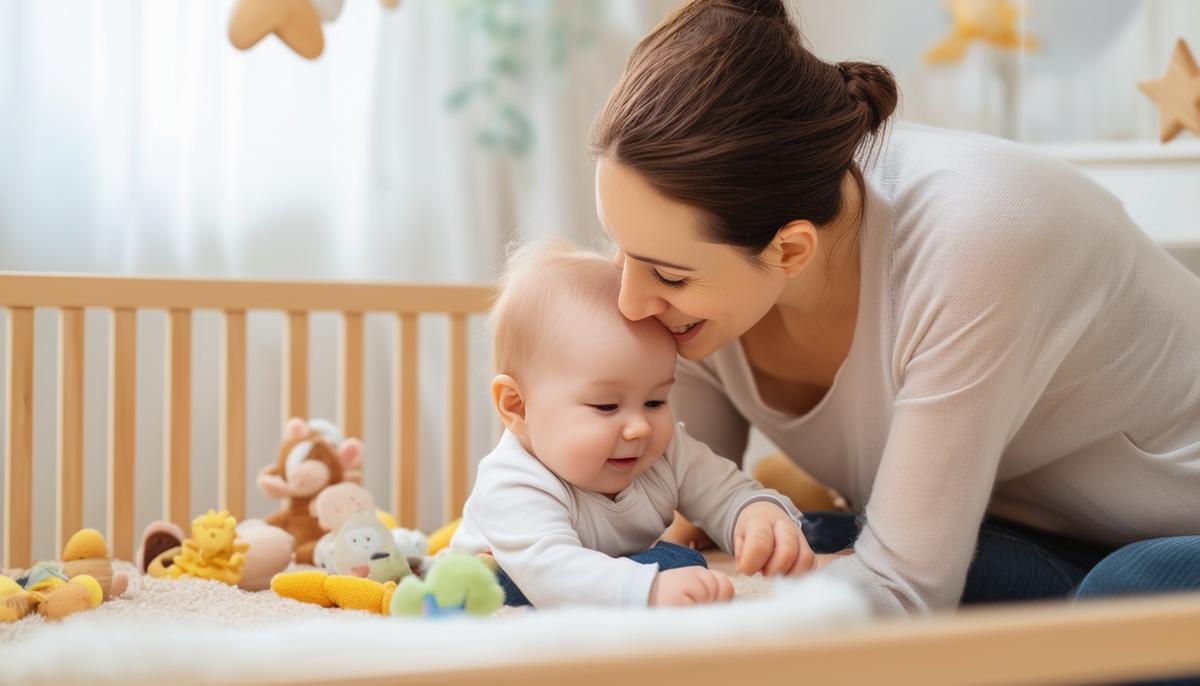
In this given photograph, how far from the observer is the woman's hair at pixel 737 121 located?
89 centimetres

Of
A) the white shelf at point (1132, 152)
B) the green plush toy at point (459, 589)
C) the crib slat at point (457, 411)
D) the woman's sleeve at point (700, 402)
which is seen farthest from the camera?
the white shelf at point (1132, 152)

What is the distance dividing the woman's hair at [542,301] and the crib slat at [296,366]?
1.61ft

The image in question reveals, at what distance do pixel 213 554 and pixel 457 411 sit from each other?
0.44 meters

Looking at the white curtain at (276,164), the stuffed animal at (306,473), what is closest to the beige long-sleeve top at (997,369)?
the stuffed animal at (306,473)

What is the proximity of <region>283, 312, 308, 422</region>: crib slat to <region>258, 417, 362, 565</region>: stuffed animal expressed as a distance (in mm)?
90

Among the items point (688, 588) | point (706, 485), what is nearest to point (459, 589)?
point (688, 588)

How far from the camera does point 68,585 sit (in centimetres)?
101

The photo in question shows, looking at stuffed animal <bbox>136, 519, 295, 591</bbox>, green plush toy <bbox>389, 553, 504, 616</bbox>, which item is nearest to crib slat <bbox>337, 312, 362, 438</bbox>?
stuffed animal <bbox>136, 519, 295, 591</bbox>

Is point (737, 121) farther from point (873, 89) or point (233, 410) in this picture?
point (233, 410)

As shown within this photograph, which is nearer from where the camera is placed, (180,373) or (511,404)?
(511,404)

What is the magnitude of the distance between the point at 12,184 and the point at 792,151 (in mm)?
1236

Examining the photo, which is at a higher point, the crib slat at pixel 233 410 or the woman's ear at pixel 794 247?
the woman's ear at pixel 794 247

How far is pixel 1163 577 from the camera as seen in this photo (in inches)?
35.5

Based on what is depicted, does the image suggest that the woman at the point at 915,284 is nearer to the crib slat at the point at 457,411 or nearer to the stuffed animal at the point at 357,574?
the stuffed animal at the point at 357,574
